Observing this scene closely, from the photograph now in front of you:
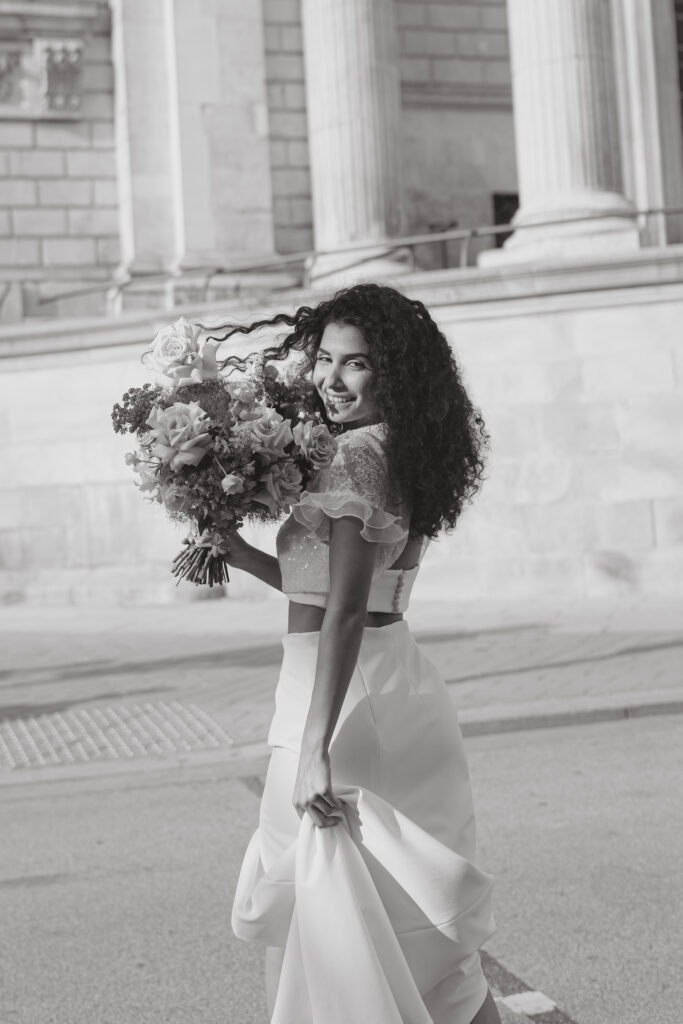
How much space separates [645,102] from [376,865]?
18.6 m

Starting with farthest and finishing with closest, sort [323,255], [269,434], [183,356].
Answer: [323,255]
[183,356]
[269,434]

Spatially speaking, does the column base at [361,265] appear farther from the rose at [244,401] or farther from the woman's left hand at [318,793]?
the woman's left hand at [318,793]

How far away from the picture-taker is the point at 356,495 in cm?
337

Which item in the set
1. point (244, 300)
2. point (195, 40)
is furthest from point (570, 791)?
point (195, 40)

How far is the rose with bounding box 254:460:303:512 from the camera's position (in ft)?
11.3

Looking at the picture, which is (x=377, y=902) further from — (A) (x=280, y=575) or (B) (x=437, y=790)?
(A) (x=280, y=575)

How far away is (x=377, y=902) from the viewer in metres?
3.20

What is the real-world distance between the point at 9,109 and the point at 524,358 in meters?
8.53

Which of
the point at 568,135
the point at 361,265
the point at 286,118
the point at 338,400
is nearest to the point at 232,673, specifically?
the point at 338,400

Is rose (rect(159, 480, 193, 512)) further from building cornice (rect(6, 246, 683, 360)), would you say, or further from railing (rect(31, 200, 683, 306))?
railing (rect(31, 200, 683, 306))

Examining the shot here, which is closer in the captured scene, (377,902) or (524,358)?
(377,902)

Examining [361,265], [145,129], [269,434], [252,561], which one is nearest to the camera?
[269,434]

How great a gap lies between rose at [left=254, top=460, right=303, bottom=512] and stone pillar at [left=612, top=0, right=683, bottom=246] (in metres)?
17.8

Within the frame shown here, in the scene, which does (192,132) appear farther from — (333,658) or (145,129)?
(333,658)
